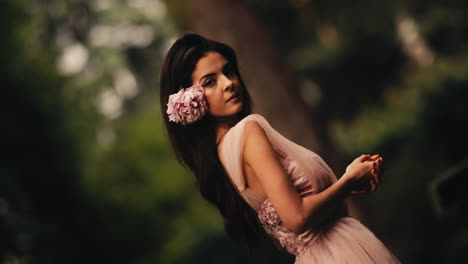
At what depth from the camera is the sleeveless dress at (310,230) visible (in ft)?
6.87

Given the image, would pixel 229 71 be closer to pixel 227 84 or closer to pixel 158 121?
pixel 227 84

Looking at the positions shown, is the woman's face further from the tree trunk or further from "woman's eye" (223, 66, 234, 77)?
the tree trunk

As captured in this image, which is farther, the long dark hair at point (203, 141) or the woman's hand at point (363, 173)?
the long dark hair at point (203, 141)

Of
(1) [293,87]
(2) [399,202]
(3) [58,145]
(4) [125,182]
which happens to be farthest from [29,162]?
(4) [125,182]

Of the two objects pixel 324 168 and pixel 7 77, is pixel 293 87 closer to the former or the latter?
pixel 324 168

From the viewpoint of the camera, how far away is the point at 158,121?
21625 millimetres

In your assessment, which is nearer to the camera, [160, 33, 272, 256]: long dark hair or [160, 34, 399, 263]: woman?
[160, 34, 399, 263]: woman

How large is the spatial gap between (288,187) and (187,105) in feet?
1.42

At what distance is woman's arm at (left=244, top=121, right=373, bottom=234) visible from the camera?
78.7 inches

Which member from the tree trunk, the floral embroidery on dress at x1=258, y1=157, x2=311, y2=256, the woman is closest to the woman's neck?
the woman

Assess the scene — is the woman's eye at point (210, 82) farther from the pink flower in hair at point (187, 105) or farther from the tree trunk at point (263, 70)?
the tree trunk at point (263, 70)

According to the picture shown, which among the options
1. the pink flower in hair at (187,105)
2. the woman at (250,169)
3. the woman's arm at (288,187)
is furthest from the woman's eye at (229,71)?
the woman's arm at (288,187)

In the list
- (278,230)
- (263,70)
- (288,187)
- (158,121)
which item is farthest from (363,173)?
(158,121)

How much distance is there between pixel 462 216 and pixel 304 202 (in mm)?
6661
